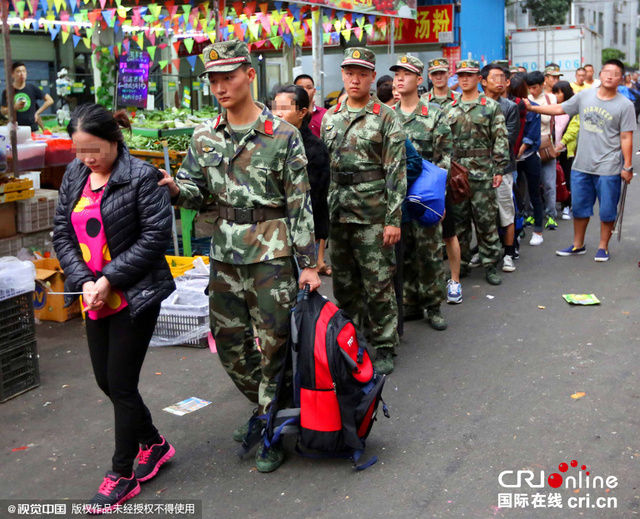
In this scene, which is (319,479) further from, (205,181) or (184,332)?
(184,332)

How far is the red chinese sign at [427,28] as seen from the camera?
63.1 ft

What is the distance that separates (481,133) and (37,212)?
4.69 meters

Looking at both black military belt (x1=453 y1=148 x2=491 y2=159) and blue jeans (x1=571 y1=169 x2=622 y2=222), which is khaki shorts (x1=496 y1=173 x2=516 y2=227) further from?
blue jeans (x1=571 y1=169 x2=622 y2=222)

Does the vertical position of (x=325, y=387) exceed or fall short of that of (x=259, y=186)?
it falls short

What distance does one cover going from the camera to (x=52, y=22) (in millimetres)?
12125

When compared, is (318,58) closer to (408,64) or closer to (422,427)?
(408,64)

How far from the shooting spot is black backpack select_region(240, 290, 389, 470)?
159 inches

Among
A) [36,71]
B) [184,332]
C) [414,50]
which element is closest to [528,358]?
A: [184,332]

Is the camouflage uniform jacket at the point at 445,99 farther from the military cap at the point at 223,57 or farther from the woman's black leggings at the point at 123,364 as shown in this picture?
the woman's black leggings at the point at 123,364

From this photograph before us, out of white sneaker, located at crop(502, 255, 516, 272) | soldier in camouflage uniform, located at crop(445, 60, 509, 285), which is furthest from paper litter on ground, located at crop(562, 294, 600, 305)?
white sneaker, located at crop(502, 255, 516, 272)

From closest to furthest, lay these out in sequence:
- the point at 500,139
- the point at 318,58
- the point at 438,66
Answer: the point at 500,139 → the point at 438,66 → the point at 318,58

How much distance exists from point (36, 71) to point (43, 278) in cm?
1472

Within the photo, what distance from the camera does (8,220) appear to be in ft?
24.6

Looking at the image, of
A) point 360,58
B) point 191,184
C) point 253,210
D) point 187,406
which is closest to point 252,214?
point 253,210
